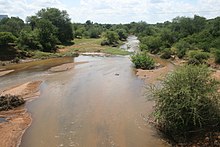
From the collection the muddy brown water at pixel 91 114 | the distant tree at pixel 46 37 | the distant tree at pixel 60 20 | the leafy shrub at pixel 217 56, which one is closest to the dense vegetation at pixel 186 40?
the leafy shrub at pixel 217 56

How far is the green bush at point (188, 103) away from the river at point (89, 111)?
1.65 metres

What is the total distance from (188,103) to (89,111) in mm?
10598

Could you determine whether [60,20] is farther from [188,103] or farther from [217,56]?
[188,103]

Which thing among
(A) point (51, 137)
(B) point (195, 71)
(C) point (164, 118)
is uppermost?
(B) point (195, 71)

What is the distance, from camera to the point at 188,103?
667 inches

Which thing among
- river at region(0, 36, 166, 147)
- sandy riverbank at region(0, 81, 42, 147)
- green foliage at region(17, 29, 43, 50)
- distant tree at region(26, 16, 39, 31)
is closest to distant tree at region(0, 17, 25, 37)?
distant tree at region(26, 16, 39, 31)

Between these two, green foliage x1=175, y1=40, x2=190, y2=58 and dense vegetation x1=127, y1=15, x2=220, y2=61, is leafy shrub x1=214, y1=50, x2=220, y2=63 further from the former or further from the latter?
green foliage x1=175, y1=40, x2=190, y2=58

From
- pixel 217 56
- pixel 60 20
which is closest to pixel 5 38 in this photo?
pixel 60 20

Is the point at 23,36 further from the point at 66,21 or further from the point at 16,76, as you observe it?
the point at 66,21

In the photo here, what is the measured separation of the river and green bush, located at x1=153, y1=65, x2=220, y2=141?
1.65m

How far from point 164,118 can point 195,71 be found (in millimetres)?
3854

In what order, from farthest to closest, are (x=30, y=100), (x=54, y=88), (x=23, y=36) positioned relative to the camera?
(x=23, y=36) → (x=54, y=88) → (x=30, y=100)

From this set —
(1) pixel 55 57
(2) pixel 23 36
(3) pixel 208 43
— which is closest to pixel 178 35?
(3) pixel 208 43

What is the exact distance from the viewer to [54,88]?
33.8m
